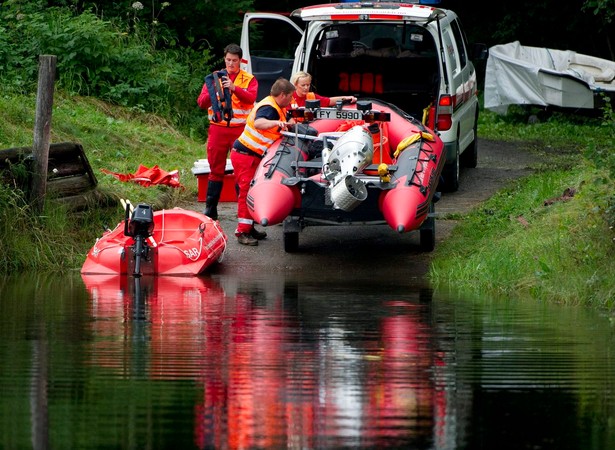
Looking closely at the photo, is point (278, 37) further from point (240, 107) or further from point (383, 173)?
point (383, 173)

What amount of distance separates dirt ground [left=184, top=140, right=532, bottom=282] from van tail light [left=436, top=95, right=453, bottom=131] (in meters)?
0.90

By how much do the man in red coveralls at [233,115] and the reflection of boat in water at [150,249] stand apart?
1263mm

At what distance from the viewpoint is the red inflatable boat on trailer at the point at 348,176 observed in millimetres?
12641

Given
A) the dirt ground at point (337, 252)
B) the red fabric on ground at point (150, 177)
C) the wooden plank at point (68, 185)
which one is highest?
the wooden plank at point (68, 185)

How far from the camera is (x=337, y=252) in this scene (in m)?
14.3

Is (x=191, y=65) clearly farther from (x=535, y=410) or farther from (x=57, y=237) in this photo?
(x=535, y=410)

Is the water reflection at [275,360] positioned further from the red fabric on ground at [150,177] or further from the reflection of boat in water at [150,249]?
the red fabric on ground at [150,177]

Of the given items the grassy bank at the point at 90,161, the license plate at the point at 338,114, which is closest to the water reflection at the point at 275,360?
the grassy bank at the point at 90,161

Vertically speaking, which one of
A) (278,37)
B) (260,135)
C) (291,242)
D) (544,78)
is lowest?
(278,37)

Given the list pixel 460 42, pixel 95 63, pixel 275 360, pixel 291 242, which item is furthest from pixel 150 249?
pixel 95 63

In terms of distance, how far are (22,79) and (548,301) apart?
10.5 meters

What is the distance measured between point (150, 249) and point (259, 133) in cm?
157

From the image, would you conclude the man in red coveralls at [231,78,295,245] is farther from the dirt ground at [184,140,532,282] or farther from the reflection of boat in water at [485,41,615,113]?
the reflection of boat in water at [485,41,615,113]

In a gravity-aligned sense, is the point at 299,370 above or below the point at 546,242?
above
